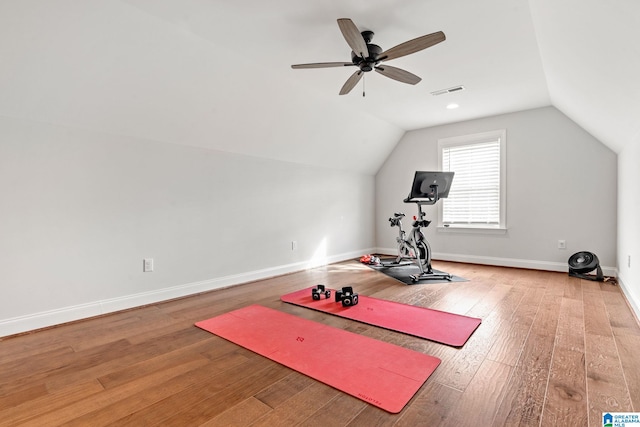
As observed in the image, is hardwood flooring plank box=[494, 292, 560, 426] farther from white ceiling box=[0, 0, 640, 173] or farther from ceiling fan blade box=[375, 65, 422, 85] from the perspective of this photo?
ceiling fan blade box=[375, 65, 422, 85]

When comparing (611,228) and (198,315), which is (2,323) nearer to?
(198,315)

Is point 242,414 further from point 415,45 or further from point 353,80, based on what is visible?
point 353,80

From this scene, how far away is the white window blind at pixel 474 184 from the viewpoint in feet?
16.9

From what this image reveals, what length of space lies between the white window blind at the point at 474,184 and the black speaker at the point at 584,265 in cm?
112

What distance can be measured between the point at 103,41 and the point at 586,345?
4.14 m

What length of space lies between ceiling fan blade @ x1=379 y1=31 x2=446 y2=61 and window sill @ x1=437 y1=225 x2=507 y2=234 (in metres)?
3.80

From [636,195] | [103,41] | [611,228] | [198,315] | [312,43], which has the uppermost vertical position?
[312,43]

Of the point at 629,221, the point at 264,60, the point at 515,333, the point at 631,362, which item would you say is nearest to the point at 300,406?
the point at 515,333

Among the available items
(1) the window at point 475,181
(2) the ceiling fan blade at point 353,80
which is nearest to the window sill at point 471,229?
(1) the window at point 475,181

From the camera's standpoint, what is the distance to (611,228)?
14.0ft

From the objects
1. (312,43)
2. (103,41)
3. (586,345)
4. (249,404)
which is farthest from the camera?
(312,43)

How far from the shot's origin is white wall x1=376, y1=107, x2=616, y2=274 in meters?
4.32

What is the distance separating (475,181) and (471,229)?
830 mm

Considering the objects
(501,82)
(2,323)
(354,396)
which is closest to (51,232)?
(2,323)
